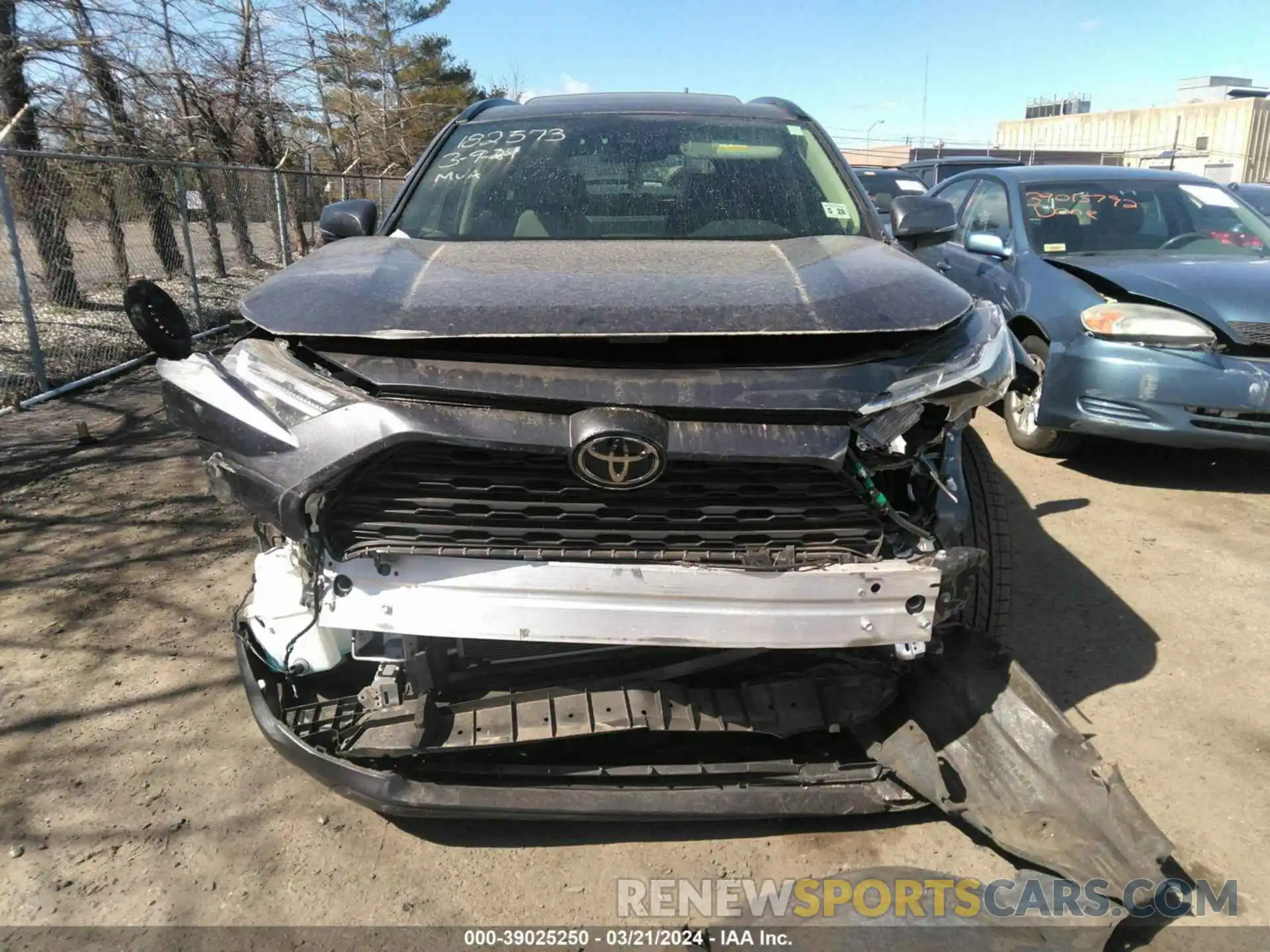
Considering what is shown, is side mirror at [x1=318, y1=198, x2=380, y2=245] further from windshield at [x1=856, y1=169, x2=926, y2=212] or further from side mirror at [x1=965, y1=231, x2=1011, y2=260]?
windshield at [x1=856, y1=169, x2=926, y2=212]

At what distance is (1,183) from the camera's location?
18.7 feet

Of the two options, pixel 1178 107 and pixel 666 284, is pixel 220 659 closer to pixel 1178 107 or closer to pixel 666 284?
pixel 666 284

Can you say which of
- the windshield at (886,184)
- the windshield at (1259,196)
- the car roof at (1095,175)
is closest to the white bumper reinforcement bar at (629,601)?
the car roof at (1095,175)

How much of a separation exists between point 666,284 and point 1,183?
231 inches

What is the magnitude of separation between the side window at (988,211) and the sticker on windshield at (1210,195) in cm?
111

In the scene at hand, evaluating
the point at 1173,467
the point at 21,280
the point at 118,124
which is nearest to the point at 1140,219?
the point at 1173,467

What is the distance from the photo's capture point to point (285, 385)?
1.92 m

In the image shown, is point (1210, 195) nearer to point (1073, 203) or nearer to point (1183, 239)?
point (1183, 239)

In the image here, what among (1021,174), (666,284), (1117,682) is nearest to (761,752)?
(666,284)

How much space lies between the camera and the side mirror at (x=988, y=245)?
528cm

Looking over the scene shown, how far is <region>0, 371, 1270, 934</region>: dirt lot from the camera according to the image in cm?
211

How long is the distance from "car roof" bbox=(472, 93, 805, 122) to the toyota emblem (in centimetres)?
226

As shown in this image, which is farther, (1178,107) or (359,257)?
(1178,107)

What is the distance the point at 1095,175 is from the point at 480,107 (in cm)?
425
